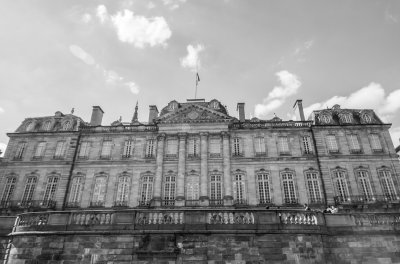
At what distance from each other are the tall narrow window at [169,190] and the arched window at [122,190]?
3.37 metres

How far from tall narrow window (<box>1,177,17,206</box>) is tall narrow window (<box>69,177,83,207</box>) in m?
5.37

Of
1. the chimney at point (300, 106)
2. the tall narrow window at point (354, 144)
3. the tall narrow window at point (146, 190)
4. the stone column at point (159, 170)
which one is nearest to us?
the stone column at point (159, 170)

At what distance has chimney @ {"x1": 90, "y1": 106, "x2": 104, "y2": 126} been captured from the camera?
30.6 m

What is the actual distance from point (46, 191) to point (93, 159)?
4.70 metres

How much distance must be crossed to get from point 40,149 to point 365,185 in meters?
29.3

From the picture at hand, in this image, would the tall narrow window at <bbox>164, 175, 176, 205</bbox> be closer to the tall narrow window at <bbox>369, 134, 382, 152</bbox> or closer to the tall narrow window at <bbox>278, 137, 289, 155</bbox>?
the tall narrow window at <bbox>278, 137, 289, 155</bbox>

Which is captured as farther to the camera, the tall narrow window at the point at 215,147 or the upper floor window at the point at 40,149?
the upper floor window at the point at 40,149

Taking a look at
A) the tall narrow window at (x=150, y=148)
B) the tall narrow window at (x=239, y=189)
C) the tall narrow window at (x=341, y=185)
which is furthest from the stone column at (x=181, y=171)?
the tall narrow window at (x=341, y=185)

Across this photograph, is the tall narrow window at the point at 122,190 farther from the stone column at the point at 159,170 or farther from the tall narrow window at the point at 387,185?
the tall narrow window at the point at 387,185

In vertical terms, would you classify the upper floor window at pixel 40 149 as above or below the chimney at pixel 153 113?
below

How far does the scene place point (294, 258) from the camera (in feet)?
42.5

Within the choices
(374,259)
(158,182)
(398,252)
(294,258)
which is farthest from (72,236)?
(398,252)

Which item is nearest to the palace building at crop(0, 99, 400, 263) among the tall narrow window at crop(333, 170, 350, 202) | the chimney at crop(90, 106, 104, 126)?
the tall narrow window at crop(333, 170, 350, 202)

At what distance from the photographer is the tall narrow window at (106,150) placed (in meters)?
27.2
